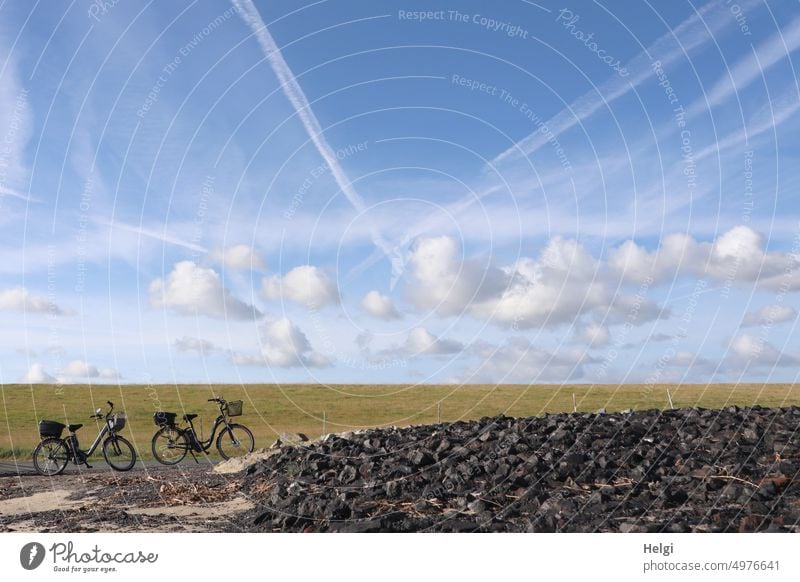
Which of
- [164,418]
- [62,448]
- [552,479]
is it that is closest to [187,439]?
[164,418]

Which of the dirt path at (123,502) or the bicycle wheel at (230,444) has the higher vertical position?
the bicycle wheel at (230,444)

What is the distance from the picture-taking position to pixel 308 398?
78.3 meters

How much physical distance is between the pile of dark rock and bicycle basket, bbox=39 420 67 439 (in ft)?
23.3

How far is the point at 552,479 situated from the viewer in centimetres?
1230

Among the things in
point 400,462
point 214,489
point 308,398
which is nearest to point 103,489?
point 214,489

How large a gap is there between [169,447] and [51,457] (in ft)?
11.4

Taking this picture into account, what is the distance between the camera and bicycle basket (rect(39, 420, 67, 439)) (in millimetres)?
19892

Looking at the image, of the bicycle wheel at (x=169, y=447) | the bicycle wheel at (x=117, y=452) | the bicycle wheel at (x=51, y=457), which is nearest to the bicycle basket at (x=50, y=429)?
the bicycle wheel at (x=51, y=457)

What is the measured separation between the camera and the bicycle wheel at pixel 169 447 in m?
22.1

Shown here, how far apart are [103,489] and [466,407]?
5667cm

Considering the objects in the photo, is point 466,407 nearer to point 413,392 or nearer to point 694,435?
point 413,392

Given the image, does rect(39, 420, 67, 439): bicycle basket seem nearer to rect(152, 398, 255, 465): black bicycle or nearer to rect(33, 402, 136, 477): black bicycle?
rect(33, 402, 136, 477): black bicycle
